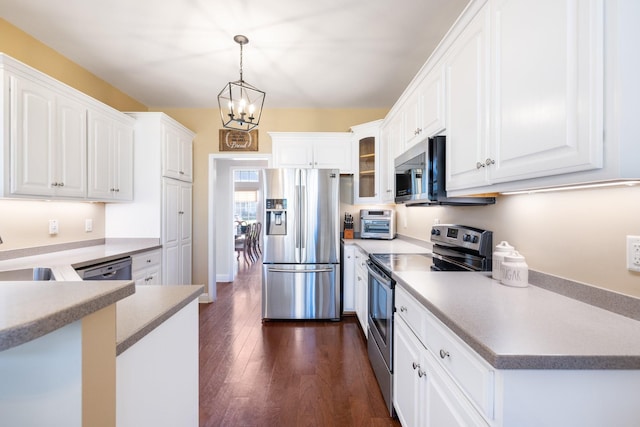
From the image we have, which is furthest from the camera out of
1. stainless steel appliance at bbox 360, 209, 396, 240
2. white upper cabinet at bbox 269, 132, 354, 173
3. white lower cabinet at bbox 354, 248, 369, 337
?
white upper cabinet at bbox 269, 132, 354, 173

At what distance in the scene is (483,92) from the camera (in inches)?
50.6

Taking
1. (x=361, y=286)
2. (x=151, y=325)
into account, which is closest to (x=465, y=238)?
(x=361, y=286)

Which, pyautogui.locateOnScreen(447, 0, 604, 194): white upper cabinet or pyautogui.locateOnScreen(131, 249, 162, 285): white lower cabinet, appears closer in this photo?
pyautogui.locateOnScreen(447, 0, 604, 194): white upper cabinet

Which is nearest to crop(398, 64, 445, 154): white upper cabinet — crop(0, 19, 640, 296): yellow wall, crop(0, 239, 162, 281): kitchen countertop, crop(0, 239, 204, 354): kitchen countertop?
crop(0, 19, 640, 296): yellow wall

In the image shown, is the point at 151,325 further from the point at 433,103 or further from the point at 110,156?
the point at 110,156

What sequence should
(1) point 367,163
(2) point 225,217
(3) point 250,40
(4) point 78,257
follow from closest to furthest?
(4) point 78,257, (3) point 250,40, (1) point 367,163, (2) point 225,217

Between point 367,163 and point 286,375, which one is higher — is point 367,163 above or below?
above

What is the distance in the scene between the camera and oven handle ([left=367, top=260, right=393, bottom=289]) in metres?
1.71

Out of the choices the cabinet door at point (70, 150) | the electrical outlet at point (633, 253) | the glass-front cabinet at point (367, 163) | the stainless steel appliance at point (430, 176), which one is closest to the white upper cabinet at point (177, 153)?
the cabinet door at point (70, 150)

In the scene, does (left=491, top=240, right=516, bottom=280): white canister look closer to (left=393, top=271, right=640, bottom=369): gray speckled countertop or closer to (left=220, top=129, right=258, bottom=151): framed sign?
(left=393, top=271, right=640, bottom=369): gray speckled countertop

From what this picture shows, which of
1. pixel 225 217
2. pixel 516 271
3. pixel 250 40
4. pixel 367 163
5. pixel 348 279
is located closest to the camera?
pixel 516 271

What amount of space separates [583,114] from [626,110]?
0.09 metres

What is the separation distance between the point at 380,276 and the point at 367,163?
1907 millimetres

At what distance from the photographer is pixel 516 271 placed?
1291 mm
